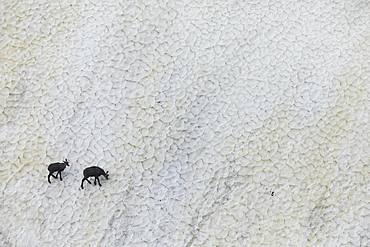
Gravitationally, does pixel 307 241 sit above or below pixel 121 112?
below

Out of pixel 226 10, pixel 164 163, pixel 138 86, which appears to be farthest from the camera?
pixel 226 10

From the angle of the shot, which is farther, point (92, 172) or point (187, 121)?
point (187, 121)

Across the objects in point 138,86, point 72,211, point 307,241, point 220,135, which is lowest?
point 307,241

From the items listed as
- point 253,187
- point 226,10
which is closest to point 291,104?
point 253,187

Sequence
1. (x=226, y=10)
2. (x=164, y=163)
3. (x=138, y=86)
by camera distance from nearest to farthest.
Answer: (x=164, y=163) < (x=138, y=86) < (x=226, y=10)

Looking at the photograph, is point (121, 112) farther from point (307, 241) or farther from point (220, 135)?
point (307, 241)

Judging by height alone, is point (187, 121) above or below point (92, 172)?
below

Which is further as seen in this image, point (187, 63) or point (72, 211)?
point (187, 63)
